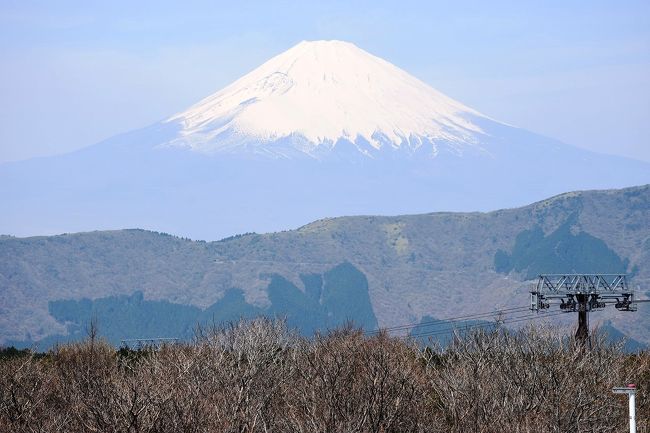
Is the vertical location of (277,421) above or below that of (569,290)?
below

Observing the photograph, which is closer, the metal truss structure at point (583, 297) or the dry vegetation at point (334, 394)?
the dry vegetation at point (334, 394)

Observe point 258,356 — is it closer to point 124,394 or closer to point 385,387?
point 385,387

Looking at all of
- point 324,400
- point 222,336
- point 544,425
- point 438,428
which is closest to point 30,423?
point 324,400

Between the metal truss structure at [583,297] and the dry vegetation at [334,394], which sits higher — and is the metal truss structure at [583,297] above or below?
above

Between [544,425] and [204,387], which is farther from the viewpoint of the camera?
[204,387]

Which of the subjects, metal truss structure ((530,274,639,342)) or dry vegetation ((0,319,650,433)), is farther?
metal truss structure ((530,274,639,342))

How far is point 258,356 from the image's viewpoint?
84.6 m

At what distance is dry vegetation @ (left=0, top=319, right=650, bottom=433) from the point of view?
5475 centimetres

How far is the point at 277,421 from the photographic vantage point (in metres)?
60.5

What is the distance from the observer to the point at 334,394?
59.9 meters

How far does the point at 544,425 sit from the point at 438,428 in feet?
21.3

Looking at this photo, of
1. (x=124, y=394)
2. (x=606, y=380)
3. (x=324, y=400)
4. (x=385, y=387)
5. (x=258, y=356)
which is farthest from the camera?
(x=258, y=356)

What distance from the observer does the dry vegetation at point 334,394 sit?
180 feet

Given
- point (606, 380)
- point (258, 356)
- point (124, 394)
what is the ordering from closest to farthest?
point (124, 394), point (606, 380), point (258, 356)
